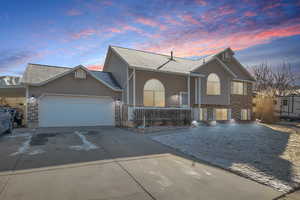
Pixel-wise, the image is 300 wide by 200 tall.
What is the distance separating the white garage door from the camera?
12258 mm

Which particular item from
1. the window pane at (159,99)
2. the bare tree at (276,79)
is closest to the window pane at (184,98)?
the window pane at (159,99)

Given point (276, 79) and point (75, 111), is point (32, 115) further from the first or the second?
point (276, 79)

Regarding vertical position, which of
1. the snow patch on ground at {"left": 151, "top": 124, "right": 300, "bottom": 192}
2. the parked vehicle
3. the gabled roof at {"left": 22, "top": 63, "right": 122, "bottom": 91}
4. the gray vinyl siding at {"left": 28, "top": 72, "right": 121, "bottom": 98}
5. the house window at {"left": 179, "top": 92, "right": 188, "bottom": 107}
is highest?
the gabled roof at {"left": 22, "top": 63, "right": 122, "bottom": 91}

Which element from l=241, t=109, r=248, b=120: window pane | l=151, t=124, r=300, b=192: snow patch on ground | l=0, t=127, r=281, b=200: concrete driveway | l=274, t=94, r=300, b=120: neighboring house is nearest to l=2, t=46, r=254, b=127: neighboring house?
l=241, t=109, r=248, b=120: window pane

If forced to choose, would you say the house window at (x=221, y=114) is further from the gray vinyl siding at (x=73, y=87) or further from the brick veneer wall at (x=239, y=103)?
the gray vinyl siding at (x=73, y=87)

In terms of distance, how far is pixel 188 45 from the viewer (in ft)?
54.2

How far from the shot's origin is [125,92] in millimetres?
14273

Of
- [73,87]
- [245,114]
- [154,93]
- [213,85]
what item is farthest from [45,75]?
[245,114]

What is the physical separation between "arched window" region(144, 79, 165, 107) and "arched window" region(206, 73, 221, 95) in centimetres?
476

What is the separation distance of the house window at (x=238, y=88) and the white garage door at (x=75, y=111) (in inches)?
527

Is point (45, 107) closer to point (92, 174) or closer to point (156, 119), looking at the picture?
point (156, 119)

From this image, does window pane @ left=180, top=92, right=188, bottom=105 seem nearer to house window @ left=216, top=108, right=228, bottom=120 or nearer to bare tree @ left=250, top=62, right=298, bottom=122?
house window @ left=216, top=108, right=228, bottom=120

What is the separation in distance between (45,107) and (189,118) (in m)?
10.6

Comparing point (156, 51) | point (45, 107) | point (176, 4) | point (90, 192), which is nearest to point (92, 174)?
point (90, 192)
